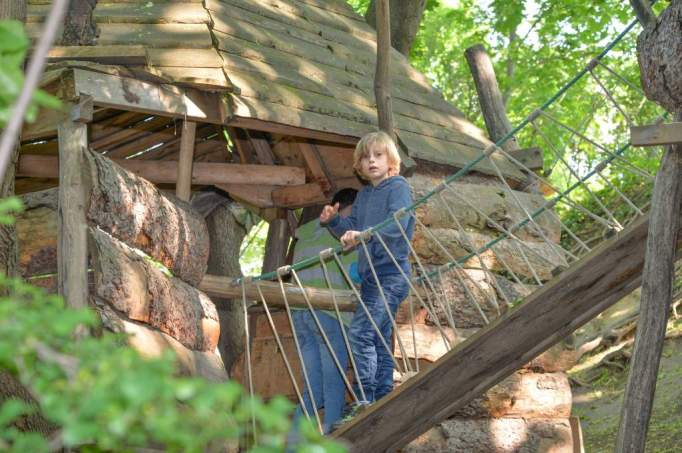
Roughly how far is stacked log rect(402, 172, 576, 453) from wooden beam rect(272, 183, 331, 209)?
0.88 m

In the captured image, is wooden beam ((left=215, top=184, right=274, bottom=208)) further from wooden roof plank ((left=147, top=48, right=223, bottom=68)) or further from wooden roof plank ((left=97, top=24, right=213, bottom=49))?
wooden roof plank ((left=147, top=48, right=223, bottom=68))

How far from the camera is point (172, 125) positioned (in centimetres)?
733

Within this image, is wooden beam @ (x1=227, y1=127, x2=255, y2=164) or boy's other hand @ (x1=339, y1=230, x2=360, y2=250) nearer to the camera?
boy's other hand @ (x1=339, y1=230, x2=360, y2=250)

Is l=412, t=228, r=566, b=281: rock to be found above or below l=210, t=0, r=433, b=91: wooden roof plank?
below

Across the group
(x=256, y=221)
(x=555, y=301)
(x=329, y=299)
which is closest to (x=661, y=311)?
(x=555, y=301)

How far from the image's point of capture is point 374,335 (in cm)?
488

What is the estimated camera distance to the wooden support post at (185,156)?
544cm

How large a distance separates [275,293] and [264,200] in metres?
1.74

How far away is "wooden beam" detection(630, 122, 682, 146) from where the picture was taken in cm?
372

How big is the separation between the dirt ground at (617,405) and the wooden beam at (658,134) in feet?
13.0

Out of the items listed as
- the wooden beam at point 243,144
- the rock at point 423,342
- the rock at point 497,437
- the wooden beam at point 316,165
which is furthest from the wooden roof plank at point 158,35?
the rock at point 497,437

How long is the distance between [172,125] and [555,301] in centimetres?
384

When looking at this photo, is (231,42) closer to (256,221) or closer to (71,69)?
(71,69)

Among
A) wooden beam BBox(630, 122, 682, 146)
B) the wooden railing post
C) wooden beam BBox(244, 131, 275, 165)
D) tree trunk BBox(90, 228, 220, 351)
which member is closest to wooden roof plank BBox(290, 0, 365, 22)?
wooden beam BBox(244, 131, 275, 165)
